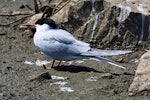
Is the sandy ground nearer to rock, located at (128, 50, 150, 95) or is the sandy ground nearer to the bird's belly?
rock, located at (128, 50, 150, 95)

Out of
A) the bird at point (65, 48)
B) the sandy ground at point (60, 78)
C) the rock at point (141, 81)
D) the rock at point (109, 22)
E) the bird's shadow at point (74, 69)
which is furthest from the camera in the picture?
the rock at point (109, 22)

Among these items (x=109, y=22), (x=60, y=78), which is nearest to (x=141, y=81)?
(x=60, y=78)

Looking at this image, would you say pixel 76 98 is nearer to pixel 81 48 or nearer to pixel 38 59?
pixel 81 48

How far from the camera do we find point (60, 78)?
7.60 m

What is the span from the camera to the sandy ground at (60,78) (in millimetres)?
6863

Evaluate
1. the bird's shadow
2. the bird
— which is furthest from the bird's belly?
the bird's shadow

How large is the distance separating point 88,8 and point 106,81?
2204 mm

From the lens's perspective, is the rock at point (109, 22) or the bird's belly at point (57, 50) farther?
the rock at point (109, 22)

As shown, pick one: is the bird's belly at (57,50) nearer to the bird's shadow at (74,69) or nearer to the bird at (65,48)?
the bird at (65,48)

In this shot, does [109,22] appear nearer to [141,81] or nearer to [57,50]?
[57,50]

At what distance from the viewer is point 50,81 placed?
24.3 feet

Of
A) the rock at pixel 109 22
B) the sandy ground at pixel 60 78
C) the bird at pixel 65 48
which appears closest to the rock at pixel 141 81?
the sandy ground at pixel 60 78

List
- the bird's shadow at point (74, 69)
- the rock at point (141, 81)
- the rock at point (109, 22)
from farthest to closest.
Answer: the rock at point (109, 22) → the bird's shadow at point (74, 69) → the rock at point (141, 81)

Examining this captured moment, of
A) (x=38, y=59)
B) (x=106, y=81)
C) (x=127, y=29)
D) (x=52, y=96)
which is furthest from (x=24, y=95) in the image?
(x=127, y=29)
